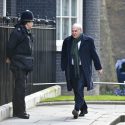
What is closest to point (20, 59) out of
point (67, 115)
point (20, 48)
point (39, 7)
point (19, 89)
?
point (20, 48)

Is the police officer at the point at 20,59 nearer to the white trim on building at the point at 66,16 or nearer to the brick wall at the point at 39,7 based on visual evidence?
the brick wall at the point at 39,7

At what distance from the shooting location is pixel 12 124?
12539 millimetres

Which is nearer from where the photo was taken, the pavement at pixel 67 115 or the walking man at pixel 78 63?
the pavement at pixel 67 115

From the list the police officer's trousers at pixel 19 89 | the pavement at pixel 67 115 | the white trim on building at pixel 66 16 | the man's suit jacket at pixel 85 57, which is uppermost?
the white trim on building at pixel 66 16

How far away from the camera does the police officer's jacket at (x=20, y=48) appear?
514 inches

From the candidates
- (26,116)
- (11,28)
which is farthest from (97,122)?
(11,28)

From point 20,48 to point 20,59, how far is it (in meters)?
0.20

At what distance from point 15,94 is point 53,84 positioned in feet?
17.2

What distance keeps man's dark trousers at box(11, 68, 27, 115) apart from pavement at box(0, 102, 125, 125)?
232 mm

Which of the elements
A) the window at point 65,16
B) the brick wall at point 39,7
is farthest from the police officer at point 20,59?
the window at point 65,16

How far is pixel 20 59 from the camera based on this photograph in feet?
43.3

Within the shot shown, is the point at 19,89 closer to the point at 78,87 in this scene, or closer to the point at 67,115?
the point at 78,87

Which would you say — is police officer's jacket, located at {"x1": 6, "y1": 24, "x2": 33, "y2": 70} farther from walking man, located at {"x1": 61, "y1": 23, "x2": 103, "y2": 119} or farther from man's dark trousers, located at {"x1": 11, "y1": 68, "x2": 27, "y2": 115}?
walking man, located at {"x1": 61, "y1": 23, "x2": 103, "y2": 119}

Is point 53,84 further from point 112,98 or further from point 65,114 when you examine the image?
point 65,114
